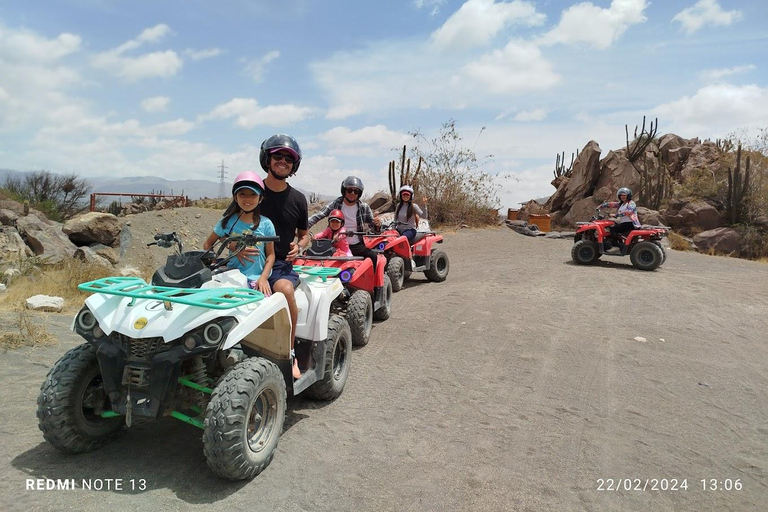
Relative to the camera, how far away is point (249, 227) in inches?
155

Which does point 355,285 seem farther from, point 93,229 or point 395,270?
point 93,229

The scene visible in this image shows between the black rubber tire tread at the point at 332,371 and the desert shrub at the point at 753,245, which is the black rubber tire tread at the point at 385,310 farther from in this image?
the desert shrub at the point at 753,245

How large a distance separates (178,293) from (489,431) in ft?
7.76

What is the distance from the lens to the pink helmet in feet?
12.3

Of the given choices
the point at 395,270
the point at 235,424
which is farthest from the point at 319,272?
the point at 395,270

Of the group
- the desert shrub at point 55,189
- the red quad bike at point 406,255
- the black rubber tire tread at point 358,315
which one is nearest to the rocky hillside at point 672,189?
the red quad bike at point 406,255

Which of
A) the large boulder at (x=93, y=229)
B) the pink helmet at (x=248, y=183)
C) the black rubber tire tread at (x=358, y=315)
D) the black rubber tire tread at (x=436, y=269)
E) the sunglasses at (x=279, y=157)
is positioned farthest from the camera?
the large boulder at (x=93, y=229)

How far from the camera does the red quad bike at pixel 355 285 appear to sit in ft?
19.2

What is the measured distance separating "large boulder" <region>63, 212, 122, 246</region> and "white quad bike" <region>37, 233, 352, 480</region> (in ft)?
43.7

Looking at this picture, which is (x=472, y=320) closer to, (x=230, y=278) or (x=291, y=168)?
(x=291, y=168)

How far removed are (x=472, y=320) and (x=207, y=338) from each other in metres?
4.91

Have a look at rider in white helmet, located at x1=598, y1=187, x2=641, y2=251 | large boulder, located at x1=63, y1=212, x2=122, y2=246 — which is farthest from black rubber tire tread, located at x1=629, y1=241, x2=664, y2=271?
large boulder, located at x1=63, y1=212, x2=122, y2=246

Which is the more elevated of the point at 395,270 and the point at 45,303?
the point at 395,270

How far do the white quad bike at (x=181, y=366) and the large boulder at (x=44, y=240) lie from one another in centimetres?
938
